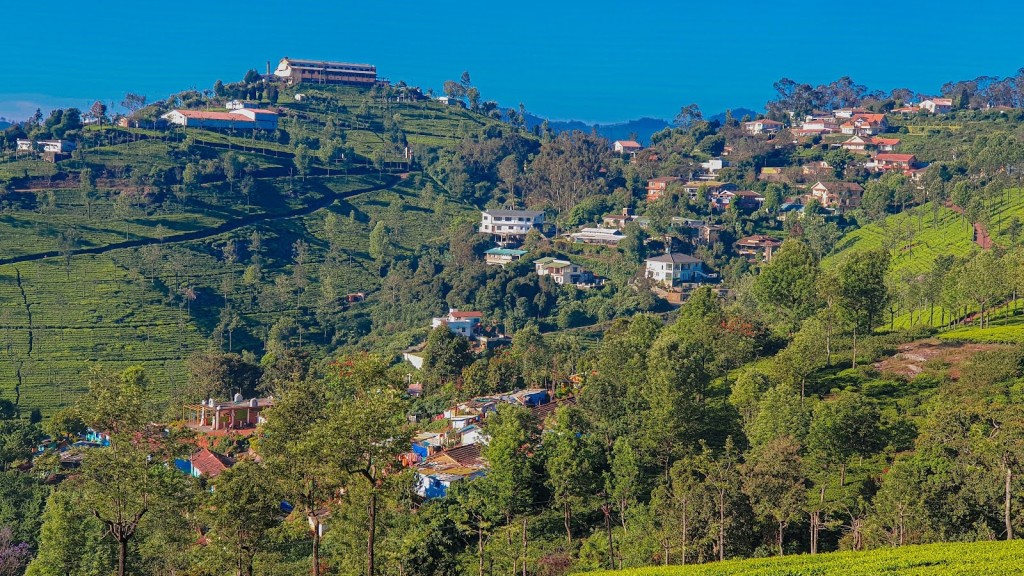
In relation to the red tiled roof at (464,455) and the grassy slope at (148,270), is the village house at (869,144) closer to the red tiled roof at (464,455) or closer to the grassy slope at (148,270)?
the grassy slope at (148,270)

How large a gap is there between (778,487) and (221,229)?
6077 cm

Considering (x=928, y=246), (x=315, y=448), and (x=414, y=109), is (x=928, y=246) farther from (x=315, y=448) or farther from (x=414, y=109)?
(x=414, y=109)

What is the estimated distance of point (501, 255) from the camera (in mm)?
78500

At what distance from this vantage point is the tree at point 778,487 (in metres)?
23.3

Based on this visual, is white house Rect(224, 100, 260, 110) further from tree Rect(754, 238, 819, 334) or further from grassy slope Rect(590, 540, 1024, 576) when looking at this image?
grassy slope Rect(590, 540, 1024, 576)

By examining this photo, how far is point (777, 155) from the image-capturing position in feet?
320

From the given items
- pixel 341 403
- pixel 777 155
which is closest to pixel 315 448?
pixel 341 403

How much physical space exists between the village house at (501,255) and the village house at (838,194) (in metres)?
25.7

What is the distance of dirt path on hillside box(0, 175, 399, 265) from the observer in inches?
2591

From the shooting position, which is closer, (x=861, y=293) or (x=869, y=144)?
(x=861, y=293)

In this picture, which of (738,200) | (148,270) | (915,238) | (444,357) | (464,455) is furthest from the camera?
(738,200)

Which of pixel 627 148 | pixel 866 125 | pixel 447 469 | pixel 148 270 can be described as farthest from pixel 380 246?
pixel 866 125

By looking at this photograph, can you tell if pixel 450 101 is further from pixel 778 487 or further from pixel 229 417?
pixel 778 487

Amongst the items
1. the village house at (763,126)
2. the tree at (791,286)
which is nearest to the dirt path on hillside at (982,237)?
the tree at (791,286)
